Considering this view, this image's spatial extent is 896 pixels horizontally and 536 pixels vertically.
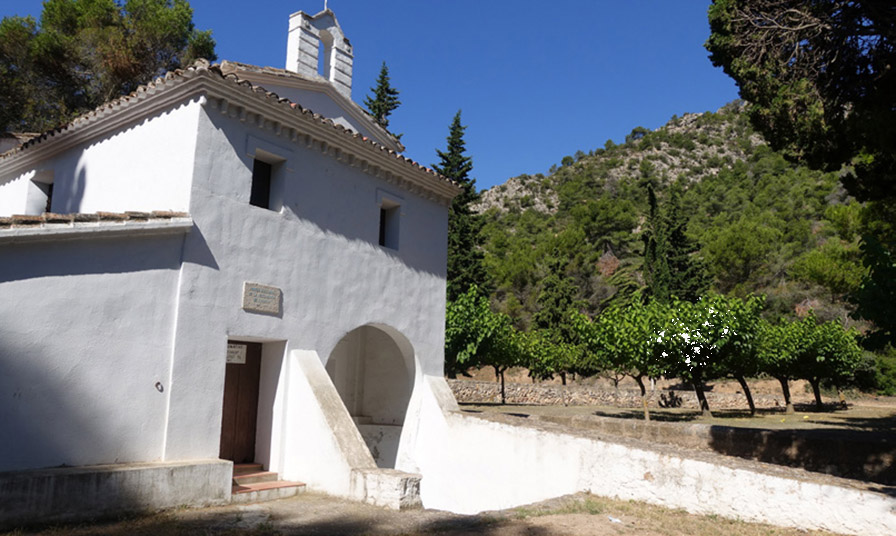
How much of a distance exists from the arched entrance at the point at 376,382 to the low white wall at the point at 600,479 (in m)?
0.82

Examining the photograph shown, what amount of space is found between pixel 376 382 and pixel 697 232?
4884 cm

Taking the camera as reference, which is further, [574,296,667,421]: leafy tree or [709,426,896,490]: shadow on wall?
[574,296,667,421]: leafy tree

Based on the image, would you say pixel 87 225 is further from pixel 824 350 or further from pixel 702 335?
pixel 824 350

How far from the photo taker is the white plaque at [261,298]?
8953mm

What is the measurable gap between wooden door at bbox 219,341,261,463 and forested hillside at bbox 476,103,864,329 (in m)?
20.9

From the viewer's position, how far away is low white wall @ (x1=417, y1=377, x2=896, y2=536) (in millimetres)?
6242

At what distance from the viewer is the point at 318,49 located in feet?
43.0

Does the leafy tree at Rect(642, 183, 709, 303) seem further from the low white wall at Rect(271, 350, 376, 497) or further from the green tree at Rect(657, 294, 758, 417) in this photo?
the low white wall at Rect(271, 350, 376, 497)

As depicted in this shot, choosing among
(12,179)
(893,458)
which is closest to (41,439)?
(12,179)

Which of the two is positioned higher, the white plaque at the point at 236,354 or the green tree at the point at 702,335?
the green tree at the point at 702,335

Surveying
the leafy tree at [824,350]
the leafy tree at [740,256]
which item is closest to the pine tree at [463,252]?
the leafy tree at [824,350]

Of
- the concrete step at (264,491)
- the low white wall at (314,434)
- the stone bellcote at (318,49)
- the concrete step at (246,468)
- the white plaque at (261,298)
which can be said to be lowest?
the concrete step at (264,491)

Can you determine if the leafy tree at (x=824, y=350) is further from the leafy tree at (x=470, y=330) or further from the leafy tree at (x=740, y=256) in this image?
the leafy tree at (x=740, y=256)

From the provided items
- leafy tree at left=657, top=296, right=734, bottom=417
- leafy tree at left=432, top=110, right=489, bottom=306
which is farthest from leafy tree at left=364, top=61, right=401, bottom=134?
leafy tree at left=657, top=296, right=734, bottom=417
